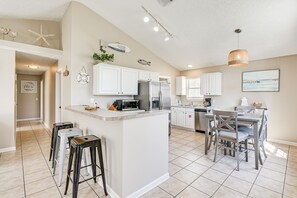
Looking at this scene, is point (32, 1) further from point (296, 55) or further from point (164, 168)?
point (296, 55)

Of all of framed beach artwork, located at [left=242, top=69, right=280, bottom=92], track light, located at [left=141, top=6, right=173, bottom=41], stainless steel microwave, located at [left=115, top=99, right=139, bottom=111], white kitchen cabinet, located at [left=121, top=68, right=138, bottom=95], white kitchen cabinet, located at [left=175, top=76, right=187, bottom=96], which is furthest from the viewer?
white kitchen cabinet, located at [left=175, top=76, right=187, bottom=96]

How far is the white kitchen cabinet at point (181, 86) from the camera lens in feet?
19.9

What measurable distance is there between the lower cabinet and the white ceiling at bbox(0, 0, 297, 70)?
80.3 inches

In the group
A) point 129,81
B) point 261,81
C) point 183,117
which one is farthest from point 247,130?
point 129,81

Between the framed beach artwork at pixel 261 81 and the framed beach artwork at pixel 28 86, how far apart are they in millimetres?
9037

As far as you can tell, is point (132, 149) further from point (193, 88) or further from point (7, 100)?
point (193, 88)

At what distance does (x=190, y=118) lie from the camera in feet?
17.3

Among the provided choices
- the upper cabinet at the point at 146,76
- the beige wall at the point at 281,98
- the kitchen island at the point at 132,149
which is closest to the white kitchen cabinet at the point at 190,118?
the beige wall at the point at 281,98

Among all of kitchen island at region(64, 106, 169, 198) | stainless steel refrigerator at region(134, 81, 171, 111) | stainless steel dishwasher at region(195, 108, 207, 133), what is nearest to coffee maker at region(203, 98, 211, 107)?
stainless steel dishwasher at region(195, 108, 207, 133)

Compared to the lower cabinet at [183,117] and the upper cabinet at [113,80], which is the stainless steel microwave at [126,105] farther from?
the lower cabinet at [183,117]

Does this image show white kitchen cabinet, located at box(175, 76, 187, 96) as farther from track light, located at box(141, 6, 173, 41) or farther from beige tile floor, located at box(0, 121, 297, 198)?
beige tile floor, located at box(0, 121, 297, 198)

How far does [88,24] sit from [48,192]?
3.47m

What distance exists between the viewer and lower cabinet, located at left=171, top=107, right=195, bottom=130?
5.26m

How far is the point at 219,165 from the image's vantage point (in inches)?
111
